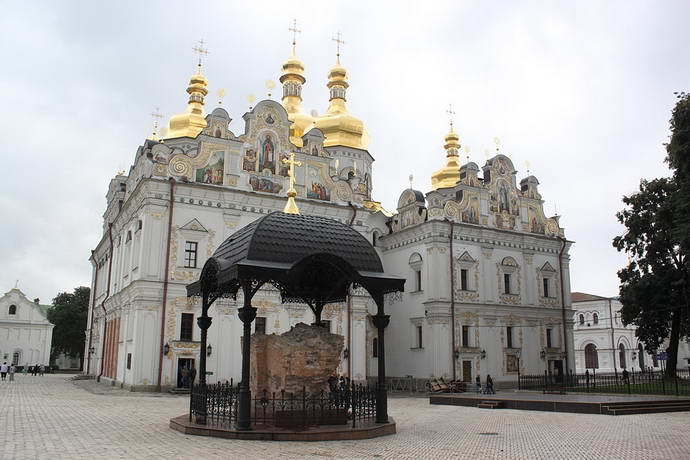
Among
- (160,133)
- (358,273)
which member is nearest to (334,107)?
(160,133)

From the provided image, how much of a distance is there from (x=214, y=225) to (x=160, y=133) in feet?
47.9

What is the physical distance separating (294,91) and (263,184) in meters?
17.4

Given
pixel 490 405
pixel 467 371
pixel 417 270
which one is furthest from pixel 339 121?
pixel 490 405

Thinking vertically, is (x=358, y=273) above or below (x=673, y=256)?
below

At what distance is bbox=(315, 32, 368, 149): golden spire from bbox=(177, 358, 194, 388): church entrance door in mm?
21116

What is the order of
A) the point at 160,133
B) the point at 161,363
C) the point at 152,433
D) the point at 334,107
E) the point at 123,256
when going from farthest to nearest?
the point at 334,107, the point at 160,133, the point at 123,256, the point at 161,363, the point at 152,433

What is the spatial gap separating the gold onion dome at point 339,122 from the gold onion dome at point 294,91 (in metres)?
1.22

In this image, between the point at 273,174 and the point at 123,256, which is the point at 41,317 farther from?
the point at 273,174

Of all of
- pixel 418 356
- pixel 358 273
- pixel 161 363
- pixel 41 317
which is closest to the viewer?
pixel 358 273

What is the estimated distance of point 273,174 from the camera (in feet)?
103

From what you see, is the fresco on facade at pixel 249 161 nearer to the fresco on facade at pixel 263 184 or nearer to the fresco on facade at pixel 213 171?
the fresco on facade at pixel 263 184

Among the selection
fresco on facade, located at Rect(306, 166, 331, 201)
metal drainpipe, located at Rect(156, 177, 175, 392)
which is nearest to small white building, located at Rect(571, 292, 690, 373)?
fresco on facade, located at Rect(306, 166, 331, 201)

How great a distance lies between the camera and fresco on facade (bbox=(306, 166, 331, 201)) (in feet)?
107

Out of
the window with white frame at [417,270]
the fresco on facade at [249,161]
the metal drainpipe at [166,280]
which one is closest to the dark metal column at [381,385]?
the metal drainpipe at [166,280]
